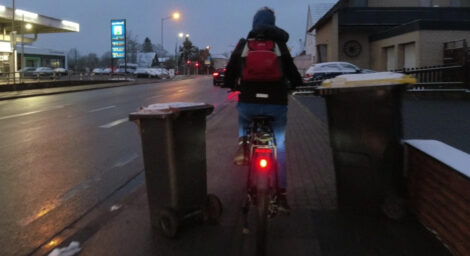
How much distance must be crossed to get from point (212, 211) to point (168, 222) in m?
0.50

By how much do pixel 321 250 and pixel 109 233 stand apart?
6.37 ft

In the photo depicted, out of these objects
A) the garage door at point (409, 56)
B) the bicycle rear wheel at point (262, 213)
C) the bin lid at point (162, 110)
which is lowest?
the bicycle rear wheel at point (262, 213)

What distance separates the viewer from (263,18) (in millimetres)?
4336

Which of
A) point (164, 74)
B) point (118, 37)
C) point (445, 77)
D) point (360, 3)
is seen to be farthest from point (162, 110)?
point (164, 74)

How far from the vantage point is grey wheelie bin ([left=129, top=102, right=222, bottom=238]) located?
4195mm

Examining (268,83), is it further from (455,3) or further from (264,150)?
(455,3)

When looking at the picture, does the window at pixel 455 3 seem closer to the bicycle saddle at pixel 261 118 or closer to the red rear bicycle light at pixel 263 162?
the bicycle saddle at pixel 261 118

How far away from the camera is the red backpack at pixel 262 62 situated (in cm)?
405

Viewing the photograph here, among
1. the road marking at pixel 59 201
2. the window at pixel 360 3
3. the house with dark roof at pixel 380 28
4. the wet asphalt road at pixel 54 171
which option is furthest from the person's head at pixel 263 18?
the window at pixel 360 3

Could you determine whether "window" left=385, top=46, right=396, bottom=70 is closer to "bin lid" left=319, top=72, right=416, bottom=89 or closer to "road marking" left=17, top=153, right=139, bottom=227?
"road marking" left=17, top=153, right=139, bottom=227

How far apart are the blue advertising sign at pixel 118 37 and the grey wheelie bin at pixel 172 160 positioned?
174 ft

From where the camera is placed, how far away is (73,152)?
8.87 m

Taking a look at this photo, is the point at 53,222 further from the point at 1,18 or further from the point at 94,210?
the point at 1,18

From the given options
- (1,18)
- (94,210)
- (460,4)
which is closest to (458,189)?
(94,210)
